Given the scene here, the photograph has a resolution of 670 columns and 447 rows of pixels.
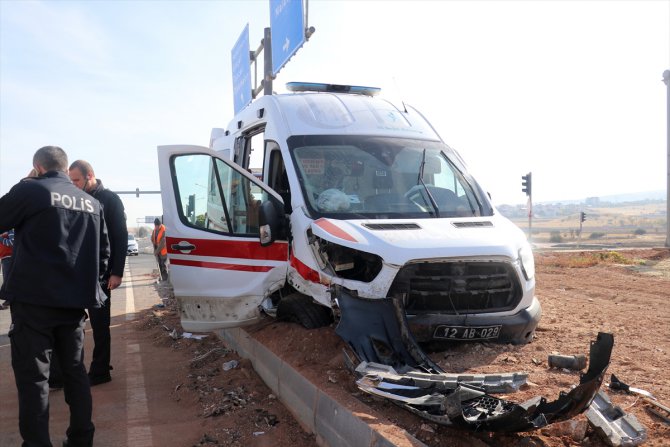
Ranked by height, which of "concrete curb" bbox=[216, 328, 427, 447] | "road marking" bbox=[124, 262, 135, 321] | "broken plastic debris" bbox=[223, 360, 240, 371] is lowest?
"road marking" bbox=[124, 262, 135, 321]

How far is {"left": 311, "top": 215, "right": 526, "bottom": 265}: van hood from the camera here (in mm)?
4934

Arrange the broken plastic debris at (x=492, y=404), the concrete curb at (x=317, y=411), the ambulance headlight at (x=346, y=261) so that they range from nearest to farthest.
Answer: the broken plastic debris at (x=492, y=404), the concrete curb at (x=317, y=411), the ambulance headlight at (x=346, y=261)

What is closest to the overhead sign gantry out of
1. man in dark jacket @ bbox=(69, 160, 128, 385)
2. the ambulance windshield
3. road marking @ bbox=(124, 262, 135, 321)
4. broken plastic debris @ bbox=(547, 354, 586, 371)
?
road marking @ bbox=(124, 262, 135, 321)

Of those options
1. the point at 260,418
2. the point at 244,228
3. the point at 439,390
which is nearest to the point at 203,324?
the point at 244,228

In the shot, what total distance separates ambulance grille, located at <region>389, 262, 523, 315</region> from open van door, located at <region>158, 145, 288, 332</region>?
1470mm

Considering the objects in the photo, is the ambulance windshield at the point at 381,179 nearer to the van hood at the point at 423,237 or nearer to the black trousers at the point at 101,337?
the van hood at the point at 423,237

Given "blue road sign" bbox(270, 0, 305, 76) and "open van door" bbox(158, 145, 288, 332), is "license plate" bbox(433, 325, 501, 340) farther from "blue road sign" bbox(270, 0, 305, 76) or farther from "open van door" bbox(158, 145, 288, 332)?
"blue road sign" bbox(270, 0, 305, 76)

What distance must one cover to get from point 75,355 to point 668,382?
14.6 ft

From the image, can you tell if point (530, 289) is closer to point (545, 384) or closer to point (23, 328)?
point (545, 384)

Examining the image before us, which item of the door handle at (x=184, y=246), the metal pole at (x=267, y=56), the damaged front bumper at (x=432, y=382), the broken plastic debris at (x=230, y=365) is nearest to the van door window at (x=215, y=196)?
the door handle at (x=184, y=246)

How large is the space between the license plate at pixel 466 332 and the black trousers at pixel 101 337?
10.8 ft

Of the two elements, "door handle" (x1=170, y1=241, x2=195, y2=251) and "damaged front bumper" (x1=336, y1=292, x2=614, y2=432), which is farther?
"door handle" (x1=170, y1=241, x2=195, y2=251)

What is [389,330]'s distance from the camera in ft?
16.1

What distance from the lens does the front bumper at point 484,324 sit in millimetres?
5008
